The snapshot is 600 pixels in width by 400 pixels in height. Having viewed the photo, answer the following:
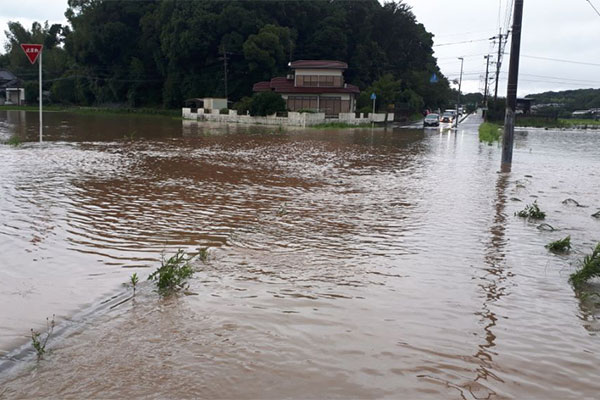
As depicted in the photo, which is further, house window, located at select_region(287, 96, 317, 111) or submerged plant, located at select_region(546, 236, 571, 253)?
house window, located at select_region(287, 96, 317, 111)

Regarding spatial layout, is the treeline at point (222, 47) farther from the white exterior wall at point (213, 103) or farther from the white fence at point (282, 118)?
the white fence at point (282, 118)

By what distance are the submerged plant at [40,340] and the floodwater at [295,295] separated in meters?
0.07

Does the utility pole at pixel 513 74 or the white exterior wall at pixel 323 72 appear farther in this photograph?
the white exterior wall at pixel 323 72

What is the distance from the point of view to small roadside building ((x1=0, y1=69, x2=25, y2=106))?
322 feet

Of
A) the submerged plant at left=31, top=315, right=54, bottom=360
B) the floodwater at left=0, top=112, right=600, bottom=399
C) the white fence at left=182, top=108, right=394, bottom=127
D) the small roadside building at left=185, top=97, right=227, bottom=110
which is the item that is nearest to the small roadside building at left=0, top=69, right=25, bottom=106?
the small roadside building at left=185, top=97, right=227, bottom=110

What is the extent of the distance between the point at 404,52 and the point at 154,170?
78413 millimetres

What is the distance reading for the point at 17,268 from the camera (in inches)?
247

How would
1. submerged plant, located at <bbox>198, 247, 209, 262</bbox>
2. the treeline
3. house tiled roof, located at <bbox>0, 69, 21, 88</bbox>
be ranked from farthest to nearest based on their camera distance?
house tiled roof, located at <bbox>0, 69, 21, 88</bbox> → the treeline → submerged plant, located at <bbox>198, 247, 209, 262</bbox>

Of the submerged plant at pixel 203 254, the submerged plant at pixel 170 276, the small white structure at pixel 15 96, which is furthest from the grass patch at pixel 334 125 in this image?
the small white structure at pixel 15 96

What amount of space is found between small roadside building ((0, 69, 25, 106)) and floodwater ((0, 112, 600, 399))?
9843 cm

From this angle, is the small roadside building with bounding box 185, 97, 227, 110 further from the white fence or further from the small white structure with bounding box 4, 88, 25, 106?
the small white structure with bounding box 4, 88, 25, 106

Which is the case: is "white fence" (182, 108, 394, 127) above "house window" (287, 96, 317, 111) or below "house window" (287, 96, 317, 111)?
below

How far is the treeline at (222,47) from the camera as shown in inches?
2712

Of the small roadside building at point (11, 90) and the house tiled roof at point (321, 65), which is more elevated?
the house tiled roof at point (321, 65)
